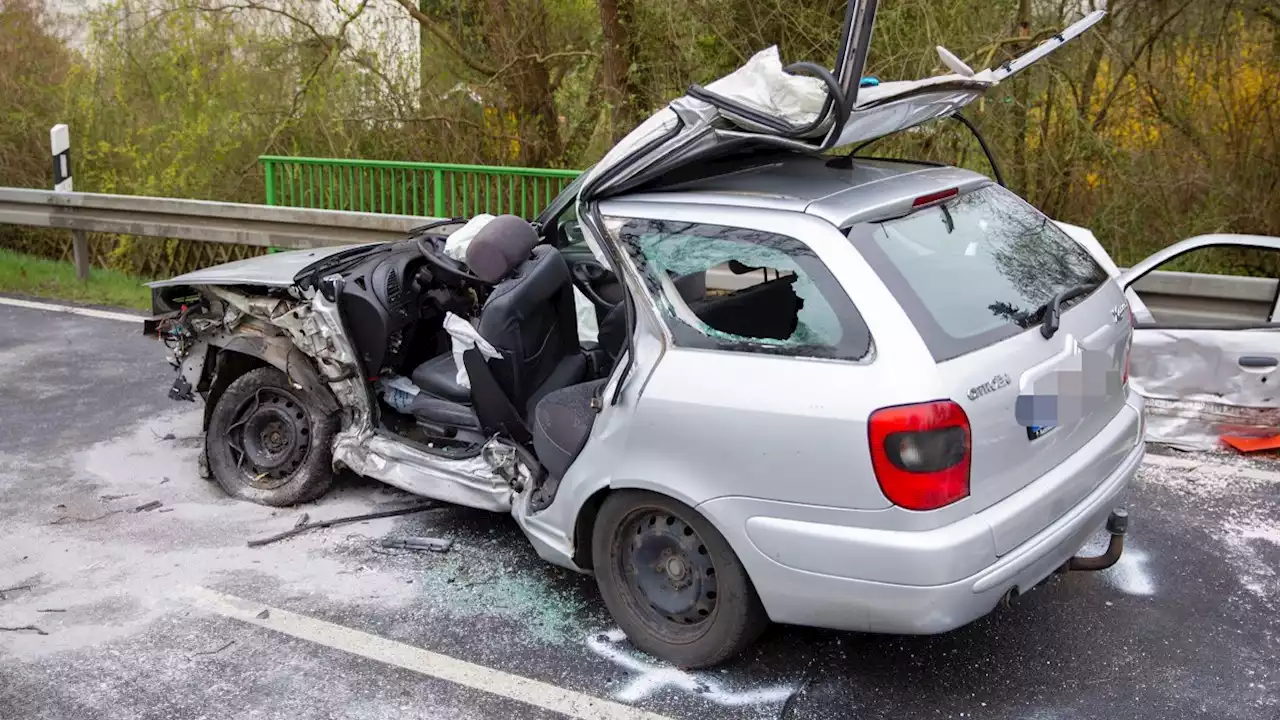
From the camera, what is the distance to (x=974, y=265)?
11.9 feet

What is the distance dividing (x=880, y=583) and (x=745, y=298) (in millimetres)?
1266

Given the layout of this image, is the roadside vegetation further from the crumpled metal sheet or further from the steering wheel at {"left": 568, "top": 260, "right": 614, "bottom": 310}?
the steering wheel at {"left": 568, "top": 260, "right": 614, "bottom": 310}

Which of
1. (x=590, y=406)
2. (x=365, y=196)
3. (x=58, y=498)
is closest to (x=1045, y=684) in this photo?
(x=590, y=406)

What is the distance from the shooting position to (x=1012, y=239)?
12.7 ft

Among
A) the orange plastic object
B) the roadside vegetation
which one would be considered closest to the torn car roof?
the orange plastic object

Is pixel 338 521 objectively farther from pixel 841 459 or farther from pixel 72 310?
pixel 72 310

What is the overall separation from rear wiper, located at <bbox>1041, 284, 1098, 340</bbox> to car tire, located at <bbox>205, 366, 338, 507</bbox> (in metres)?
3.03

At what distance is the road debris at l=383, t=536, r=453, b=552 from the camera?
459 centimetres

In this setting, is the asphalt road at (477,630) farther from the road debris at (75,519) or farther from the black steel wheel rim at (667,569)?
the black steel wheel rim at (667,569)

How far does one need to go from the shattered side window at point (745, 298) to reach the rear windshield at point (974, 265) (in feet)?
0.58

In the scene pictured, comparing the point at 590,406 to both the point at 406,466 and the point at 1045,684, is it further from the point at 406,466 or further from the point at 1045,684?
the point at 1045,684

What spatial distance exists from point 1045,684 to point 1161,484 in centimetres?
204

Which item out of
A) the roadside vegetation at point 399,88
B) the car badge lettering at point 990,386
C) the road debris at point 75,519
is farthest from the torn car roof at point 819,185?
the roadside vegetation at point 399,88

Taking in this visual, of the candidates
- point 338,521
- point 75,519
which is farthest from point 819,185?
point 75,519
